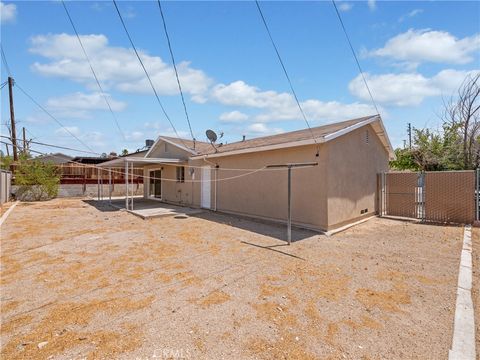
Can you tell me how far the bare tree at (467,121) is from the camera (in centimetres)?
1402

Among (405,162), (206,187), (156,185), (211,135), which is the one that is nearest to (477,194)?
(206,187)

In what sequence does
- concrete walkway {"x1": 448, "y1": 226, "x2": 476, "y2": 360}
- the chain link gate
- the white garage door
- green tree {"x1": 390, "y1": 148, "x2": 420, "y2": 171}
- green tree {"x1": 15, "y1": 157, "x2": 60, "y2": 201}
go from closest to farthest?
1. concrete walkway {"x1": 448, "y1": 226, "x2": 476, "y2": 360}
2. the chain link gate
3. the white garage door
4. green tree {"x1": 15, "y1": 157, "x2": 60, "y2": 201}
5. green tree {"x1": 390, "y1": 148, "x2": 420, "y2": 171}

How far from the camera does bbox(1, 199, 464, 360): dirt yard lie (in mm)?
2982

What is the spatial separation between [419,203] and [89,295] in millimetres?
11400

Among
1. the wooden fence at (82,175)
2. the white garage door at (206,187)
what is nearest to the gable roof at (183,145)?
the white garage door at (206,187)

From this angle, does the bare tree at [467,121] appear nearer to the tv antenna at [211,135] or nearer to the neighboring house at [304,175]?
the neighboring house at [304,175]

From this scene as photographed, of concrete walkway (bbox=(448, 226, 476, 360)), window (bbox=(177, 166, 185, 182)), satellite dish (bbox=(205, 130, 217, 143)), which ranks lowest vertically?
concrete walkway (bbox=(448, 226, 476, 360))

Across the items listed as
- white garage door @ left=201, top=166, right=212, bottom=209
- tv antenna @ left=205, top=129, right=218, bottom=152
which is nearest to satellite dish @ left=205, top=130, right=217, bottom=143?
tv antenna @ left=205, top=129, right=218, bottom=152

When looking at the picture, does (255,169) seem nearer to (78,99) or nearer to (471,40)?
(78,99)

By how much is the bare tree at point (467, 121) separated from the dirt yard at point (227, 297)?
8.89m

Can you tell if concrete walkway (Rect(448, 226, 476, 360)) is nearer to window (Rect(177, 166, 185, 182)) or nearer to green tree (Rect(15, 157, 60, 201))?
window (Rect(177, 166, 185, 182))

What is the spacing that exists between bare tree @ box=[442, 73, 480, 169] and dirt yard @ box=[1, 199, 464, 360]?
8.89 metres

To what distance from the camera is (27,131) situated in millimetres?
30250

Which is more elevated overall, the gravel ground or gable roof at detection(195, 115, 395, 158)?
gable roof at detection(195, 115, 395, 158)
